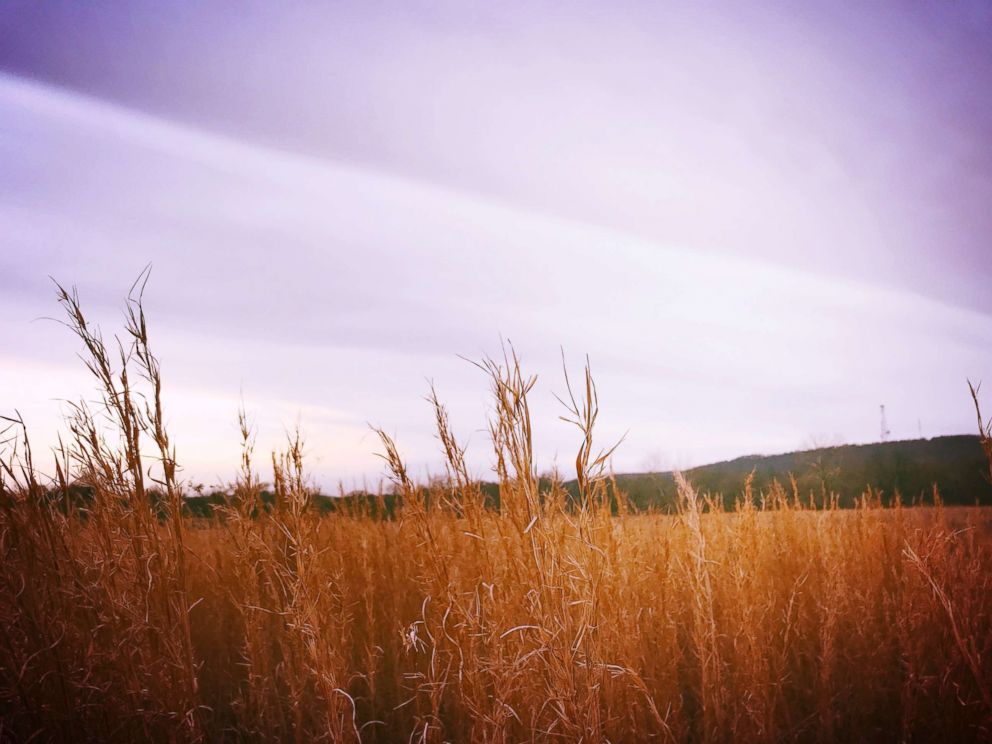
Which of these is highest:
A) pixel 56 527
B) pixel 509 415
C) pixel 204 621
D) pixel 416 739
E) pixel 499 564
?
pixel 509 415

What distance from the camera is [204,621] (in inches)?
190

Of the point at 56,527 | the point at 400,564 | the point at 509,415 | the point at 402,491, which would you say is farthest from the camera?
the point at 400,564

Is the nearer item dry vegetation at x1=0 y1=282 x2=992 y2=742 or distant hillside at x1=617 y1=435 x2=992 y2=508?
dry vegetation at x1=0 y1=282 x2=992 y2=742

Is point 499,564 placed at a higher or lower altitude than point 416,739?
higher

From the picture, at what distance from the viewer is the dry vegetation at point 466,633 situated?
200 centimetres

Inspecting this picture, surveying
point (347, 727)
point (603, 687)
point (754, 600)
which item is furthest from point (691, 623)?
point (347, 727)

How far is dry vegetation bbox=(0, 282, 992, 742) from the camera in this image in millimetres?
2000

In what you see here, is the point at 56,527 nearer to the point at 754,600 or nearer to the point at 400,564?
the point at 400,564

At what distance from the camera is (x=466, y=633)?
240 cm

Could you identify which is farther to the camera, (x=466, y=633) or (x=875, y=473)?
(x=875, y=473)

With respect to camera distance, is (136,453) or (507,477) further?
(136,453)

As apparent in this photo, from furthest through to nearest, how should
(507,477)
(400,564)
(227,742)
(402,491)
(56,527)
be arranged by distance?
(400,564), (227,742), (56,527), (402,491), (507,477)

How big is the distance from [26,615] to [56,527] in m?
0.56

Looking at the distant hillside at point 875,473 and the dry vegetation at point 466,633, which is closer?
the dry vegetation at point 466,633
